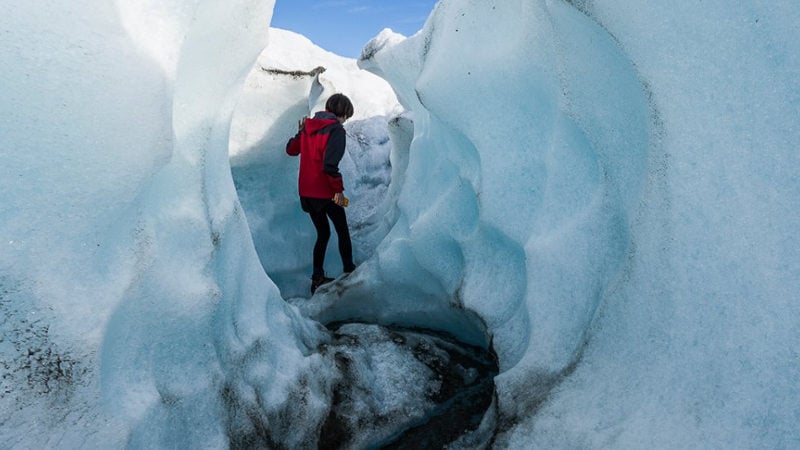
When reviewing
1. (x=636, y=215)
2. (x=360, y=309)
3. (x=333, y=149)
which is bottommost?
(x=360, y=309)

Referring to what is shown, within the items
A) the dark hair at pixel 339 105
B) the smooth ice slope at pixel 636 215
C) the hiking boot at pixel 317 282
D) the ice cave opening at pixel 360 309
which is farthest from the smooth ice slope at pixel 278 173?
the smooth ice slope at pixel 636 215

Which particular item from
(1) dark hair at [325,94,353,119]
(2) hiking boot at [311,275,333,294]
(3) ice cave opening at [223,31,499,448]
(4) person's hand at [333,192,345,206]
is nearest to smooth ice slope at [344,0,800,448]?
(3) ice cave opening at [223,31,499,448]

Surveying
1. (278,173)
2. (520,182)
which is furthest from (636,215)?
(278,173)

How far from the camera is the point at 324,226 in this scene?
13.1 ft

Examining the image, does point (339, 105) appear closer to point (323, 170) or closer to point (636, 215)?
point (323, 170)

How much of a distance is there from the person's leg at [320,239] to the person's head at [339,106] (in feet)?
2.18

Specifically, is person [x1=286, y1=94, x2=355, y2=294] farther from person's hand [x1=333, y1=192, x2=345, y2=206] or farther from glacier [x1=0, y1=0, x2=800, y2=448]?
glacier [x1=0, y1=0, x2=800, y2=448]

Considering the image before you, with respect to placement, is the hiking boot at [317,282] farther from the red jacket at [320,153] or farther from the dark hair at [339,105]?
the dark hair at [339,105]

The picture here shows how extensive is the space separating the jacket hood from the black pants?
18.0 inches

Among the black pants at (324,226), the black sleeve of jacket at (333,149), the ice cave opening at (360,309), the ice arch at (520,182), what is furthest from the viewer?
the black pants at (324,226)

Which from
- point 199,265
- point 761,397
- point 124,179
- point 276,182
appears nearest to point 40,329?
point 124,179

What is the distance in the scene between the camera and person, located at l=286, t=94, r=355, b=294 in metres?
3.62

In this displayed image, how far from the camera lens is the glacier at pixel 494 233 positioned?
1.56 m

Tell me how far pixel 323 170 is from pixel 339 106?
39 cm
